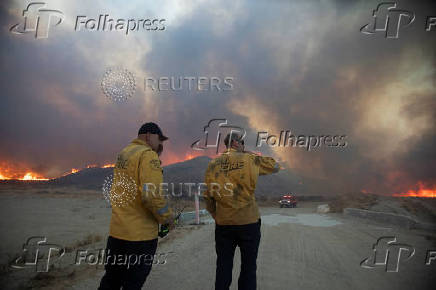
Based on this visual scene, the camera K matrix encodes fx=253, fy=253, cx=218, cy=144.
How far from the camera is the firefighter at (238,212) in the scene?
2996 millimetres

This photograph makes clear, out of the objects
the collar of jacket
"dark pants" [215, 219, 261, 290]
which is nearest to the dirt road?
"dark pants" [215, 219, 261, 290]

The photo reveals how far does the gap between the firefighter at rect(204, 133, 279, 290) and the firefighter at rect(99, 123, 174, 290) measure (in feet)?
2.31

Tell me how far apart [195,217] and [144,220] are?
1024 cm

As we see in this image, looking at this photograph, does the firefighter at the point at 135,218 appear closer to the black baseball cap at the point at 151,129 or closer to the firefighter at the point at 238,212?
the black baseball cap at the point at 151,129

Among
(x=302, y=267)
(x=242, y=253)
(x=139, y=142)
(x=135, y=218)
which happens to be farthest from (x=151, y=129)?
(x=302, y=267)

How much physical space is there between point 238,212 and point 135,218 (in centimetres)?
117

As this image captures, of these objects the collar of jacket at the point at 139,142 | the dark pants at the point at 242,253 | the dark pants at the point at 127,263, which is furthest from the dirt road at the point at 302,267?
the collar of jacket at the point at 139,142

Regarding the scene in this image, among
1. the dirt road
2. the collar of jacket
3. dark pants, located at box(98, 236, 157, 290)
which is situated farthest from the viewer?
the dirt road

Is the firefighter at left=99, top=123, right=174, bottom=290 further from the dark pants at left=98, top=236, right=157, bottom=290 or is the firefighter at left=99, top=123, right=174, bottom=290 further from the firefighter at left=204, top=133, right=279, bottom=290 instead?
the firefighter at left=204, top=133, right=279, bottom=290

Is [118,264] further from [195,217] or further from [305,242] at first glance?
[195,217]

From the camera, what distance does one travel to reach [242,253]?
304 cm

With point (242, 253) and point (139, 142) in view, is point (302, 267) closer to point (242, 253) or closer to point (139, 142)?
point (242, 253)

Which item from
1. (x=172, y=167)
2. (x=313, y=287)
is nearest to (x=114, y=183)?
(x=313, y=287)

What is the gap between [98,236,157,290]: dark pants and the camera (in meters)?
2.58
